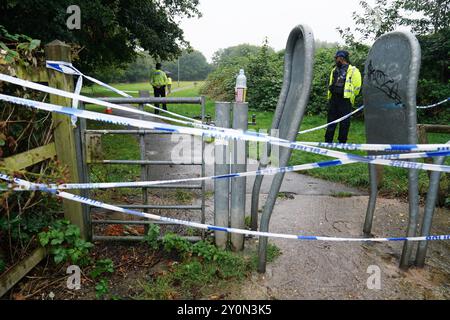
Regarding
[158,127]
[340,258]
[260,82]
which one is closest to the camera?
[158,127]

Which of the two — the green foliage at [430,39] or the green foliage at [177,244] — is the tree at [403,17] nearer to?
the green foliage at [430,39]

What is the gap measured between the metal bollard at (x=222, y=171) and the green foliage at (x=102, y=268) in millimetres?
957

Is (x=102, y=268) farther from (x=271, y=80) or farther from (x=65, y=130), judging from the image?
(x=271, y=80)

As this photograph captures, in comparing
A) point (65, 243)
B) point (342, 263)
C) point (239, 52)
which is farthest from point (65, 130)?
point (239, 52)

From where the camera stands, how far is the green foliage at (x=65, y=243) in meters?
2.58

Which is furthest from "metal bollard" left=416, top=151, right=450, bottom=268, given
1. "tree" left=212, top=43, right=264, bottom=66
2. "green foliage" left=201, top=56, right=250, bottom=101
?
"tree" left=212, top=43, right=264, bottom=66

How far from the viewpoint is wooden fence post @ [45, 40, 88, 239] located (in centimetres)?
258

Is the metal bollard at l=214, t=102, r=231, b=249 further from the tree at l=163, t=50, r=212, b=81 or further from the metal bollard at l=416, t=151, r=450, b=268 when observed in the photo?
the tree at l=163, t=50, r=212, b=81

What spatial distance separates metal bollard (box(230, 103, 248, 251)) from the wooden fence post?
138 cm

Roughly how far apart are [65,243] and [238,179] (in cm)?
159

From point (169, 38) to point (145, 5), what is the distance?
1.59 meters

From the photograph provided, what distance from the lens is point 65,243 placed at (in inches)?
109
